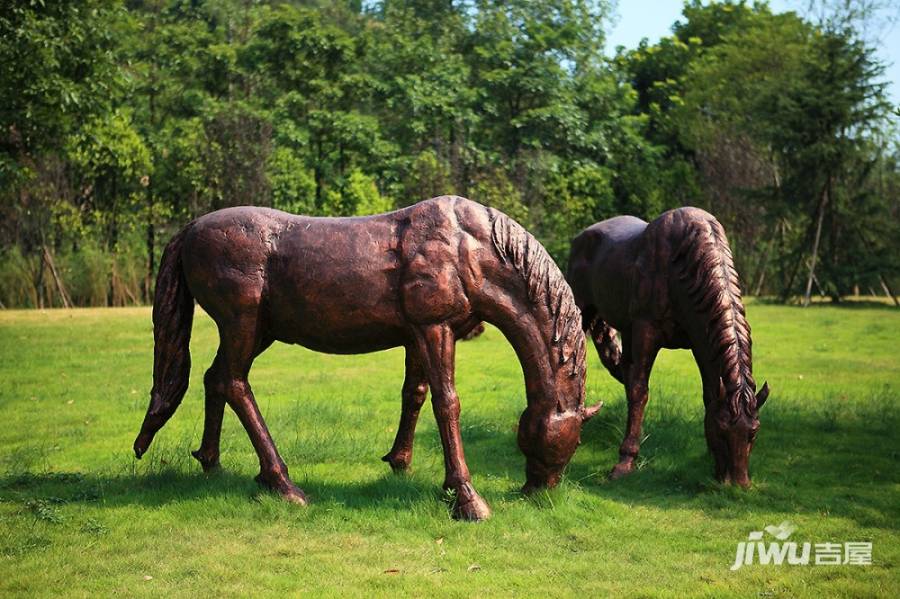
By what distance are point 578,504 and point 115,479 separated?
3695mm

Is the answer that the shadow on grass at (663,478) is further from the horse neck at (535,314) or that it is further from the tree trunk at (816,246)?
the tree trunk at (816,246)

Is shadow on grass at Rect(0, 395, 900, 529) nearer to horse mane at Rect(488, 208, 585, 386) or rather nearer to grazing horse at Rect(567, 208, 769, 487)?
grazing horse at Rect(567, 208, 769, 487)

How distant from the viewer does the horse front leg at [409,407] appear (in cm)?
767

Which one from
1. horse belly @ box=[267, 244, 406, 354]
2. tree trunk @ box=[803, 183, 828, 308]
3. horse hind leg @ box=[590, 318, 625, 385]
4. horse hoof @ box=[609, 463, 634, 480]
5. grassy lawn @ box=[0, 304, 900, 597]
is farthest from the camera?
tree trunk @ box=[803, 183, 828, 308]

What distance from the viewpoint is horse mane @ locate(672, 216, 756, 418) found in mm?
7438

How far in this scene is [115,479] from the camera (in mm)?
7727

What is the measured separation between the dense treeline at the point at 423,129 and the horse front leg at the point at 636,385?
38.2 feet

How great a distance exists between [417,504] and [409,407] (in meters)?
1.05

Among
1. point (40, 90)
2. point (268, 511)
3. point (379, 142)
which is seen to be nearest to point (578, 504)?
point (268, 511)

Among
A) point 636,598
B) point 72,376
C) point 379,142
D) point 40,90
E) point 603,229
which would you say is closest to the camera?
point 636,598

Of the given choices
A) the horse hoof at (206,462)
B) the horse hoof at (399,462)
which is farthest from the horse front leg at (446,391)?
the horse hoof at (206,462)

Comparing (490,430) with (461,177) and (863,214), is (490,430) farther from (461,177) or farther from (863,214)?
(863,214)

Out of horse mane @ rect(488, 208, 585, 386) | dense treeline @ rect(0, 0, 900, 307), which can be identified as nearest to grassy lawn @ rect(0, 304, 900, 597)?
horse mane @ rect(488, 208, 585, 386)

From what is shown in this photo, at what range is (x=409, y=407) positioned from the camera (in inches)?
305
